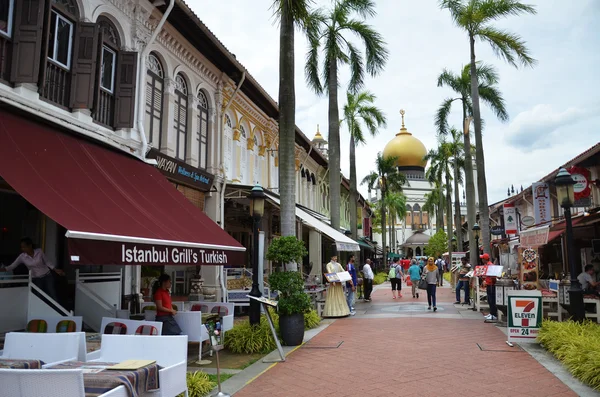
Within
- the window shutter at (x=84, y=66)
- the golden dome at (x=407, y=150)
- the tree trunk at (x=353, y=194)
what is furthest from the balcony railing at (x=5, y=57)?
the golden dome at (x=407, y=150)

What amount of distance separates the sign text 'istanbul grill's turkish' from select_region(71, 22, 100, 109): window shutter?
13.0 ft

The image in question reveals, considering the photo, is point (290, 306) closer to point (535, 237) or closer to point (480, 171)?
point (535, 237)

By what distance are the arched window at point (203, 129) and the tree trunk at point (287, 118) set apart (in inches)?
138

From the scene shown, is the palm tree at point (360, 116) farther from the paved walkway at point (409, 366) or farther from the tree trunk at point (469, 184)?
the paved walkway at point (409, 366)

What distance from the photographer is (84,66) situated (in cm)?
955

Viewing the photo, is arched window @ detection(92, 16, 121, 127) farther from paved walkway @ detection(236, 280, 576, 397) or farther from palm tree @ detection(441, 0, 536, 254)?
palm tree @ detection(441, 0, 536, 254)

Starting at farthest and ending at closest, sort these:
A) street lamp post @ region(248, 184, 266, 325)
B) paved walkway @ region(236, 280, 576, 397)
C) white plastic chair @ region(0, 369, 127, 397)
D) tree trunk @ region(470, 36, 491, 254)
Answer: tree trunk @ region(470, 36, 491, 254), street lamp post @ region(248, 184, 266, 325), paved walkway @ region(236, 280, 576, 397), white plastic chair @ region(0, 369, 127, 397)

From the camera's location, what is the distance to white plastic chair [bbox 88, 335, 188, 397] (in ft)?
17.4

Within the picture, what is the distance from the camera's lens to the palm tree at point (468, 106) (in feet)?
81.1

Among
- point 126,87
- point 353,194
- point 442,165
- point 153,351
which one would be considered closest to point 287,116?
point 126,87

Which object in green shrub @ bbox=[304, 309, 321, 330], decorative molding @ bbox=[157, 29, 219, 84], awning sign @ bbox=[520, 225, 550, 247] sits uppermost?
decorative molding @ bbox=[157, 29, 219, 84]

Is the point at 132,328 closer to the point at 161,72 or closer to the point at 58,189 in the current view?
the point at 58,189

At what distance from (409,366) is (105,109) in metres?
8.10

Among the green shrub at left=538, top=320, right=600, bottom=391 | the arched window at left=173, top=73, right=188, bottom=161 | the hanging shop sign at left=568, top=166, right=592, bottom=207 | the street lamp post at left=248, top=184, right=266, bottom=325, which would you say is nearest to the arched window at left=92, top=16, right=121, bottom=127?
the arched window at left=173, top=73, right=188, bottom=161
